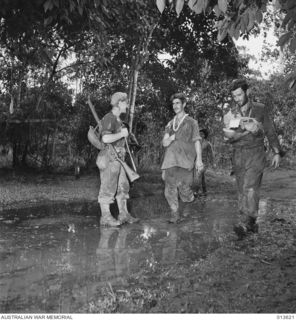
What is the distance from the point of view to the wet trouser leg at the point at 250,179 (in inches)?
→ 260

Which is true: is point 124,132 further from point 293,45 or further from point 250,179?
point 293,45

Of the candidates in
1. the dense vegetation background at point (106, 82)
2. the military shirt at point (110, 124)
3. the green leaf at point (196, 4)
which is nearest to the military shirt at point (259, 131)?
the military shirt at point (110, 124)

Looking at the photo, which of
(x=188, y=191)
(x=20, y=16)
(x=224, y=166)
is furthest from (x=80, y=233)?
(x=224, y=166)

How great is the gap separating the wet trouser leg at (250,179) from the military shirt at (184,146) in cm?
109

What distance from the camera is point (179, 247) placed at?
592 centimetres

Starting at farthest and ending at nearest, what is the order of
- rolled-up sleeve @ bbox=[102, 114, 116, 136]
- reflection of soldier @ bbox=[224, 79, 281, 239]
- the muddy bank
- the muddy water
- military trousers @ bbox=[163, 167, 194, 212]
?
1. military trousers @ bbox=[163, 167, 194, 212]
2. rolled-up sleeve @ bbox=[102, 114, 116, 136]
3. reflection of soldier @ bbox=[224, 79, 281, 239]
4. the muddy water
5. the muddy bank

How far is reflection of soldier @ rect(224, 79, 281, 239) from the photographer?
21.6ft

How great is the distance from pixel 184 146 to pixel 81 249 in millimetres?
2645

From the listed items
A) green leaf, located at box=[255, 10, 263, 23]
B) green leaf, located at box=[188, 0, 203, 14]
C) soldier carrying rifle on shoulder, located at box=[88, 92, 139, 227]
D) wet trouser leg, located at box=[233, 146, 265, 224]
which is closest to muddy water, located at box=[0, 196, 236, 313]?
soldier carrying rifle on shoulder, located at box=[88, 92, 139, 227]

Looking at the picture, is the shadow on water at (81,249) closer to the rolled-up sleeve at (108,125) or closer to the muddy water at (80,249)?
the muddy water at (80,249)

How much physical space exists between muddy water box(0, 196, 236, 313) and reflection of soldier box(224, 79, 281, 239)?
1.79 ft

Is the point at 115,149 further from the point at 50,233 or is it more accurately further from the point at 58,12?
the point at 58,12

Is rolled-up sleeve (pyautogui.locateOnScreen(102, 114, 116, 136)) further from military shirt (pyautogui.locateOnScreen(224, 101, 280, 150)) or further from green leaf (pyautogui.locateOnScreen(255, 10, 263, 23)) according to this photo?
green leaf (pyautogui.locateOnScreen(255, 10, 263, 23))

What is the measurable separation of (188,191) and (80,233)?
197 cm
